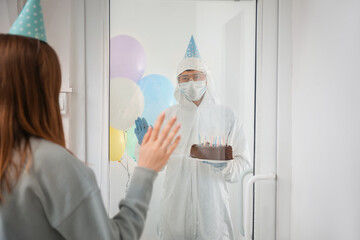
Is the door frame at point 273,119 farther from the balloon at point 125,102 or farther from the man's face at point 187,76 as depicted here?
the balloon at point 125,102

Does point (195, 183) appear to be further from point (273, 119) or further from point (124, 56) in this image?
point (124, 56)

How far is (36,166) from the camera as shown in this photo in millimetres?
638

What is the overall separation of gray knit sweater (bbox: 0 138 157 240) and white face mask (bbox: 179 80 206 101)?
0.68 m

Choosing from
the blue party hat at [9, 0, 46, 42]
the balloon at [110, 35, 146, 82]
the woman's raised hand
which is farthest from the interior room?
the blue party hat at [9, 0, 46, 42]

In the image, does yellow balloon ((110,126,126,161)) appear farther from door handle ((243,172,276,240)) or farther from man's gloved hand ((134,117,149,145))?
door handle ((243,172,276,240))

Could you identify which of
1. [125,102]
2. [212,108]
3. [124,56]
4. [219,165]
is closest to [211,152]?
[219,165]

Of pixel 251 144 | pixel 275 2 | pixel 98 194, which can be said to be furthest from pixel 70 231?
pixel 275 2

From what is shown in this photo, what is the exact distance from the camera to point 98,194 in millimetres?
704

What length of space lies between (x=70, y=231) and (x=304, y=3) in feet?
4.22

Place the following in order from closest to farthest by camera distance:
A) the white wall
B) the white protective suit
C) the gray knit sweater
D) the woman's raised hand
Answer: the gray knit sweater
the woman's raised hand
the white wall
the white protective suit

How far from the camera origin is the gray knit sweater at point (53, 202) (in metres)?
0.64

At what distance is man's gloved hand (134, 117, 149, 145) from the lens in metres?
1.30

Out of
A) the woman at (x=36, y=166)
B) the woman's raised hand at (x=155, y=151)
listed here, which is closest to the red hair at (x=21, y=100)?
the woman at (x=36, y=166)

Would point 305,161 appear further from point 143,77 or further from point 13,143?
point 13,143
